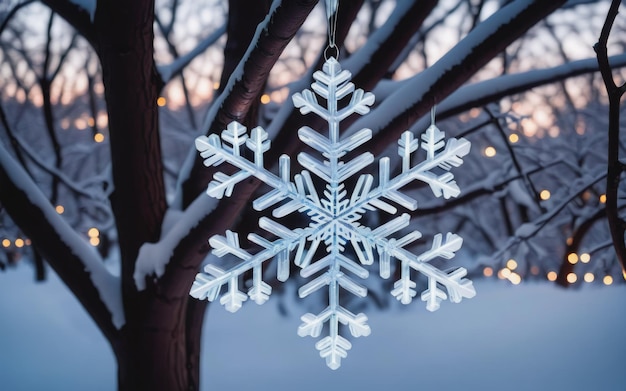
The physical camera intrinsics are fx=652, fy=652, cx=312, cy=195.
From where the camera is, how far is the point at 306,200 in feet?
6.41

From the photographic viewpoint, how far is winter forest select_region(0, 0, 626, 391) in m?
2.03

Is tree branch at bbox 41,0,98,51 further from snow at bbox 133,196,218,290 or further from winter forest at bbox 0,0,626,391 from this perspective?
snow at bbox 133,196,218,290

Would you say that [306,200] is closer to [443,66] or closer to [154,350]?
[443,66]

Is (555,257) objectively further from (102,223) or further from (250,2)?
(250,2)

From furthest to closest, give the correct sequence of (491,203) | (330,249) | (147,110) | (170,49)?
(491,203) → (170,49) → (147,110) → (330,249)

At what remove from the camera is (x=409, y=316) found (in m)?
6.92

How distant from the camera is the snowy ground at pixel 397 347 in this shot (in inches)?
209

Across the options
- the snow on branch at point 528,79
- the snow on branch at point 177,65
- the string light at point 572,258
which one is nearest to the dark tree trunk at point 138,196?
the snow on branch at point 177,65

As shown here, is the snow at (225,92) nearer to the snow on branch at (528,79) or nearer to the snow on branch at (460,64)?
the snow on branch at (460,64)

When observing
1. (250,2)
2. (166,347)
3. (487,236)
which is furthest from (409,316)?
→ (250,2)

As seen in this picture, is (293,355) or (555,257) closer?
(293,355)

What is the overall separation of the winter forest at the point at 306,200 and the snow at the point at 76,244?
1cm

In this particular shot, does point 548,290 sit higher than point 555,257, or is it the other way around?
point 555,257

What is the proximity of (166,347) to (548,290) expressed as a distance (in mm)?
5069
